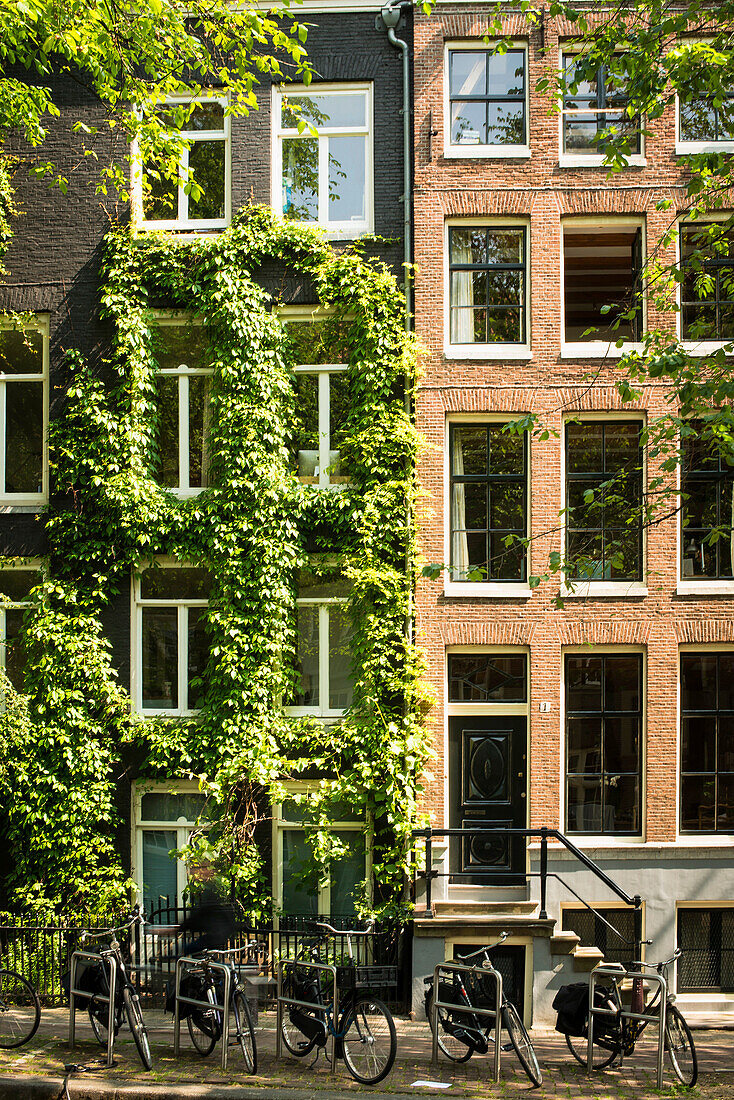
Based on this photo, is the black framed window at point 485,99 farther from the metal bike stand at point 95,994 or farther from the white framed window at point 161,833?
the metal bike stand at point 95,994

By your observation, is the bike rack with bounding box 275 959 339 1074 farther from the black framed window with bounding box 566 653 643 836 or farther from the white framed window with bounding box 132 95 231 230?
the white framed window with bounding box 132 95 231 230

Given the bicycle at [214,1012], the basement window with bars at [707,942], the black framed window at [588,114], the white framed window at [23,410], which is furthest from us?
the white framed window at [23,410]

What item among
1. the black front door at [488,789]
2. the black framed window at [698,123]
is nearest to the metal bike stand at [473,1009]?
the black front door at [488,789]

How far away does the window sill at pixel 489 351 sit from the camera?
1277cm

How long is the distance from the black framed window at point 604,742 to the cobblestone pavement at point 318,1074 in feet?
9.89

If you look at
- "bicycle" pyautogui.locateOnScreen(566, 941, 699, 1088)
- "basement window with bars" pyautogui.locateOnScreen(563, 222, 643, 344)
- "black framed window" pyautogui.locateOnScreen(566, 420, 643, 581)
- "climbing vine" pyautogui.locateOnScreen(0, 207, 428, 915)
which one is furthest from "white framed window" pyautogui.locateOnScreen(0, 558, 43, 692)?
"bicycle" pyautogui.locateOnScreen(566, 941, 699, 1088)

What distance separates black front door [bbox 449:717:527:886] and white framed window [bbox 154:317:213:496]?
16.8 ft

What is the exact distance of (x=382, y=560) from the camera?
41.0ft

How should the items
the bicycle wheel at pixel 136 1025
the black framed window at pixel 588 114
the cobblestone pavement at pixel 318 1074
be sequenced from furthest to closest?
the black framed window at pixel 588 114 < the bicycle wheel at pixel 136 1025 < the cobblestone pavement at pixel 318 1074

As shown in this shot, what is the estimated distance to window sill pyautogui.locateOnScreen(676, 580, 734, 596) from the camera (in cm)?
1248

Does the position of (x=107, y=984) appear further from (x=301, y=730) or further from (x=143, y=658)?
(x=143, y=658)

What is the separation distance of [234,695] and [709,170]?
8.26m

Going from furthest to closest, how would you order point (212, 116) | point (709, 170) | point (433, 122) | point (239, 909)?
point (212, 116) → point (433, 122) → point (239, 909) → point (709, 170)

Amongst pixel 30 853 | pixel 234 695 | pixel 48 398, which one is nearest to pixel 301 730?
pixel 234 695
